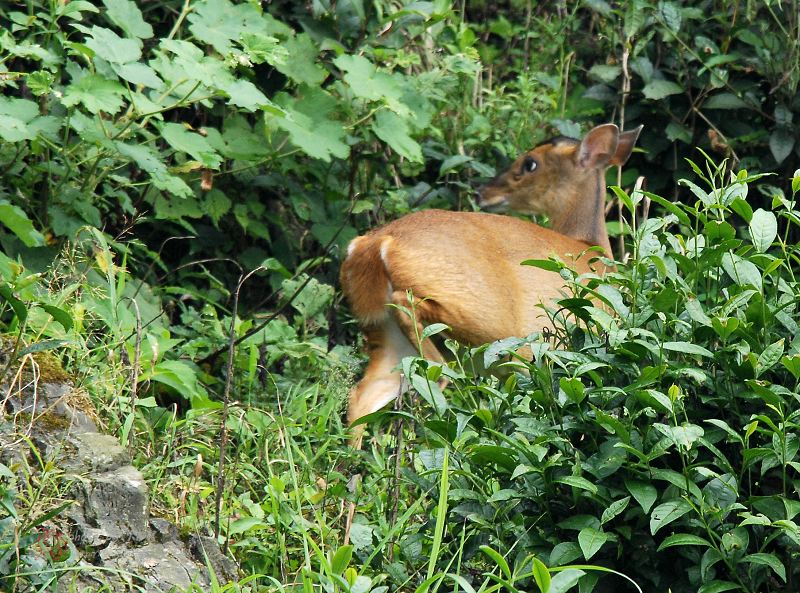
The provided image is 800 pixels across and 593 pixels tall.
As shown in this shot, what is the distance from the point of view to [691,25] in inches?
313

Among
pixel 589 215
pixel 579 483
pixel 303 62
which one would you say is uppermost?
pixel 579 483

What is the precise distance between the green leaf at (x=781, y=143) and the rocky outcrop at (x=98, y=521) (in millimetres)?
5051

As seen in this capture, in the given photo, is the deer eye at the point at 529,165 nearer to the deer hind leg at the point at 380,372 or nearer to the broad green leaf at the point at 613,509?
the deer hind leg at the point at 380,372

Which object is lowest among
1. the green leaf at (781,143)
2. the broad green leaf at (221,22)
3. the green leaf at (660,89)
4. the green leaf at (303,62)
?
the green leaf at (781,143)

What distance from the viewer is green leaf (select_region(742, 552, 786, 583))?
9.65 feet

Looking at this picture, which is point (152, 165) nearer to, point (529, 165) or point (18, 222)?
point (18, 222)

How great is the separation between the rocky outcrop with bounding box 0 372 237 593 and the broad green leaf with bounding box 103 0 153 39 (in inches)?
79.1

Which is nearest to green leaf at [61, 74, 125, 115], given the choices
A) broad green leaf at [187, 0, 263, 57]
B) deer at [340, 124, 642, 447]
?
broad green leaf at [187, 0, 263, 57]

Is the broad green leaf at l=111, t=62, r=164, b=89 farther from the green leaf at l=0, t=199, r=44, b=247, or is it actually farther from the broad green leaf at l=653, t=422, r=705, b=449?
the broad green leaf at l=653, t=422, r=705, b=449

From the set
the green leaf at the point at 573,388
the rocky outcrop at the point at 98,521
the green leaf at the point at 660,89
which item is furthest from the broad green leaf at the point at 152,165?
the green leaf at the point at 660,89

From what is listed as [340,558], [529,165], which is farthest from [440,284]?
[340,558]

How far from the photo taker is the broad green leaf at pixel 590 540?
2.96m

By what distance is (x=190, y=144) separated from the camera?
5.37 meters

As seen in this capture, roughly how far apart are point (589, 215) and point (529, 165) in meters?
0.49
